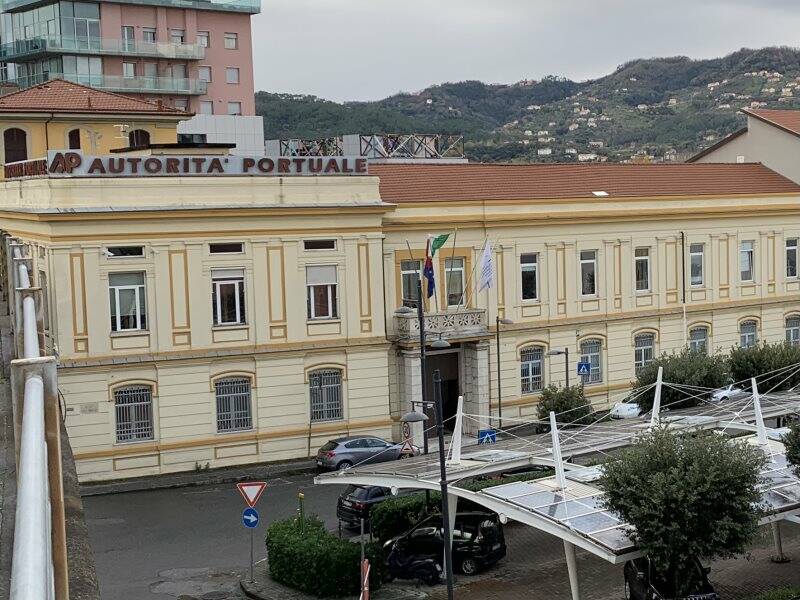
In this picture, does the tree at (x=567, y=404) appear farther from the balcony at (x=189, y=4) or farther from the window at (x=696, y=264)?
the balcony at (x=189, y=4)

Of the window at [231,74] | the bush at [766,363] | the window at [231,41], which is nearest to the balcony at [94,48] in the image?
the window at [231,74]

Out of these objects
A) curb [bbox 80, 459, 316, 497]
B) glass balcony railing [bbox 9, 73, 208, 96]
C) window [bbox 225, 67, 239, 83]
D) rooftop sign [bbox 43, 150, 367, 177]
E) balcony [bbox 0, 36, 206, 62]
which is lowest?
curb [bbox 80, 459, 316, 497]

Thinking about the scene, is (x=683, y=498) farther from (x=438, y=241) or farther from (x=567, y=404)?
(x=438, y=241)

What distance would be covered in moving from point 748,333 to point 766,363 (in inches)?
431

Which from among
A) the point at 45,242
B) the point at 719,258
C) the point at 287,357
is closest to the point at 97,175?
the point at 45,242

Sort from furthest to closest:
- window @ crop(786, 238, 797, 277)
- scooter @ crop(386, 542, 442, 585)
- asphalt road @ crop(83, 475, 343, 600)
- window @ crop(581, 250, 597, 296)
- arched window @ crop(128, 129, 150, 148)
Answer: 1. arched window @ crop(128, 129, 150, 148)
2. window @ crop(786, 238, 797, 277)
3. window @ crop(581, 250, 597, 296)
4. asphalt road @ crop(83, 475, 343, 600)
5. scooter @ crop(386, 542, 442, 585)

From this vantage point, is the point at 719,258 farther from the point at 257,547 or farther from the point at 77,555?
the point at 77,555

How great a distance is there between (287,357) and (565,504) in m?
17.9

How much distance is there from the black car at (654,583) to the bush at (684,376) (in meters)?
15.1

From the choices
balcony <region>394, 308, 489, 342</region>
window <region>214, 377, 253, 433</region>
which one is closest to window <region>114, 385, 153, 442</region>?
window <region>214, 377, 253, 433</region>

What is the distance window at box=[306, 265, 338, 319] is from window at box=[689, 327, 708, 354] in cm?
1644

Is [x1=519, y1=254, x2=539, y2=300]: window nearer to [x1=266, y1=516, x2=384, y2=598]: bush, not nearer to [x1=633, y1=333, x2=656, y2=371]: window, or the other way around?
[x1=633, y1=333, x2=656, y2=371]: window

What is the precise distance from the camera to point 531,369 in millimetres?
45188

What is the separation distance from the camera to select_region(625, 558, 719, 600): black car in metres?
22.4
